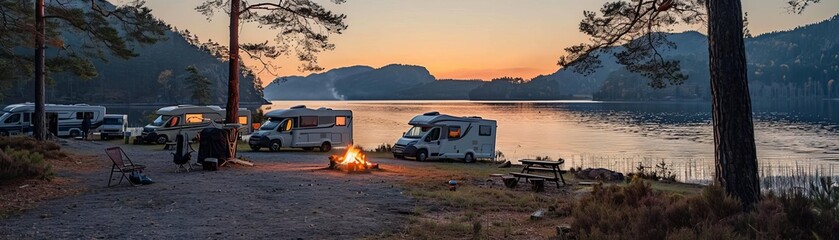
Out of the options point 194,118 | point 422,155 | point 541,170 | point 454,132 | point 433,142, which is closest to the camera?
point 541,170

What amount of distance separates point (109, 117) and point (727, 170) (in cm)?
3448

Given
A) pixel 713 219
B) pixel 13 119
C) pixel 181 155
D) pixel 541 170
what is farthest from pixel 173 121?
pixel 713 219

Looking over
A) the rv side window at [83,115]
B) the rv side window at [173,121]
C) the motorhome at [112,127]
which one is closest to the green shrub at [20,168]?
the rv side window at [173,121]

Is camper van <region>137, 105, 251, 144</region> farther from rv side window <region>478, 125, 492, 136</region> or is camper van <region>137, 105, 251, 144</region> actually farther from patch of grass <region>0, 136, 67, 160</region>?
rv side window <region>478, 125, 492, 136</region>

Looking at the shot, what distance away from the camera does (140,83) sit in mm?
158250

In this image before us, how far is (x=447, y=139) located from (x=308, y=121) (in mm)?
6826

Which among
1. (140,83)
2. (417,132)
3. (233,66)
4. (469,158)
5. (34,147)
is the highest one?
(140,83)

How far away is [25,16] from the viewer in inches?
895

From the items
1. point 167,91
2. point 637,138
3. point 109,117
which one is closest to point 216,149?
point 109,117

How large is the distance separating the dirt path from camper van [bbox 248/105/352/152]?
39.5 ft

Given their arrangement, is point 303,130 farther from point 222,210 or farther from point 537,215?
point 537,215

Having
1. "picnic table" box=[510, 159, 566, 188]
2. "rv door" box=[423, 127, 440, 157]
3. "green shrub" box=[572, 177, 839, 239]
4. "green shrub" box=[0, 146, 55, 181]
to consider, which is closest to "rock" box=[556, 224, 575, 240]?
"green shrub" box=[572, 177, 839, 239]

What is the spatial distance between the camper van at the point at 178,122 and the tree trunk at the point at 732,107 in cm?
2552

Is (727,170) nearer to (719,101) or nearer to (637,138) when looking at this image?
(719,101)
